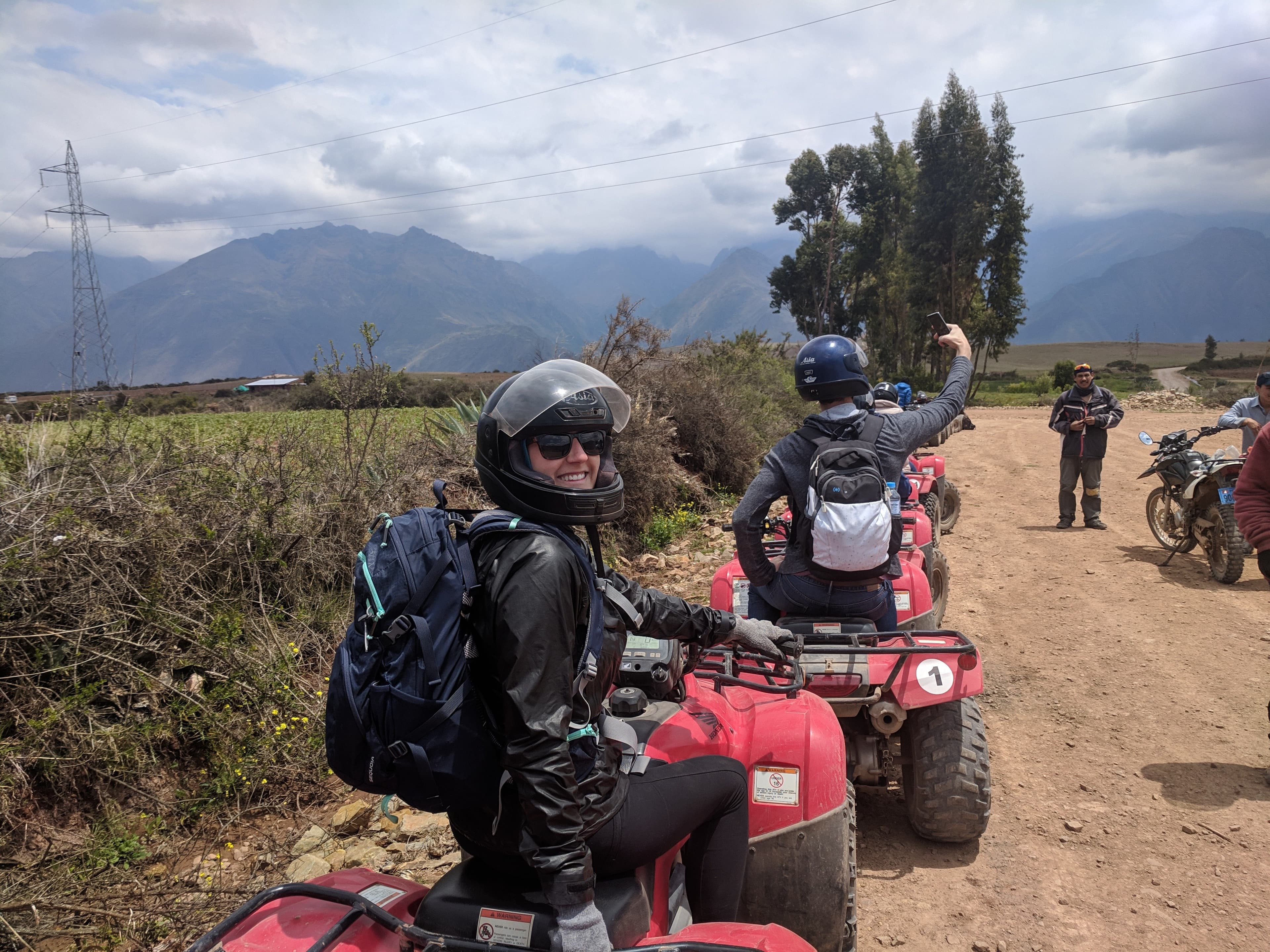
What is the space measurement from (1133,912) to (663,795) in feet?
8.46

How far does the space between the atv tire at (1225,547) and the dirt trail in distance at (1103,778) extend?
12 centimetres

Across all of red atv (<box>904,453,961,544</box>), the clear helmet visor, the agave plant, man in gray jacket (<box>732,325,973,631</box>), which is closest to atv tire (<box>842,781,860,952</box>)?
man in gray jacket (<box>732,325,973,631</box>)

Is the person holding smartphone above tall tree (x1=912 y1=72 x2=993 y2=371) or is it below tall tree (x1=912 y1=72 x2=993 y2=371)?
below

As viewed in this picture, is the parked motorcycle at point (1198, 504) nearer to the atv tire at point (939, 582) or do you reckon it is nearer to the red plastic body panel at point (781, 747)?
the atv tire at point (939, 582)

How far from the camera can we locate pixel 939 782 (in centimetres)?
350

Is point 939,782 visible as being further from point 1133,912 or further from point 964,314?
Result: point 964,314

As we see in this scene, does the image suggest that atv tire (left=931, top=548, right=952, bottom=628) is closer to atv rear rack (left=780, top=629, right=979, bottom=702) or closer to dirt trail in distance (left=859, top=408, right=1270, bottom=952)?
dirt trail in distance (left=859, top=408, right=1270, bottom=952)

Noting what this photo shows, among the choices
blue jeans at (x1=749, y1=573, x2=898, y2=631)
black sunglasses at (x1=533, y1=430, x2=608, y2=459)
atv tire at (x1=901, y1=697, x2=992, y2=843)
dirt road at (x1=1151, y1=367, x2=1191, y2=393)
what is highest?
dirt road at (x1=1151, y1=367, x2=1191, y2=393)

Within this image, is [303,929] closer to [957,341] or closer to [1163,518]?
[957,341]

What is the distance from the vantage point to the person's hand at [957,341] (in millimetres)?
3820

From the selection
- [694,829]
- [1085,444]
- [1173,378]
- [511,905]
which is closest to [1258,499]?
[694,829]

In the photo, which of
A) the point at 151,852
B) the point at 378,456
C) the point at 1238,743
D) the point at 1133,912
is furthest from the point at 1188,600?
the point at 151,852

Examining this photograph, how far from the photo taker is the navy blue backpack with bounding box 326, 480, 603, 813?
5.17ft

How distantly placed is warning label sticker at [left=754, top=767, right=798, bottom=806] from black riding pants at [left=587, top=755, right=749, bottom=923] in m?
0.35
